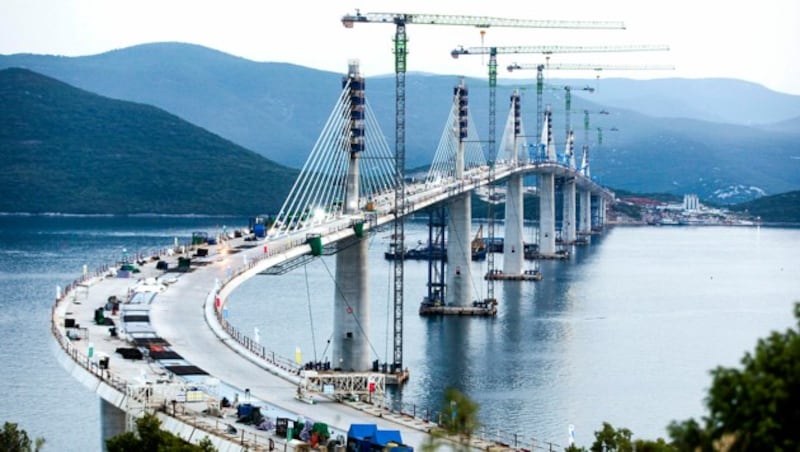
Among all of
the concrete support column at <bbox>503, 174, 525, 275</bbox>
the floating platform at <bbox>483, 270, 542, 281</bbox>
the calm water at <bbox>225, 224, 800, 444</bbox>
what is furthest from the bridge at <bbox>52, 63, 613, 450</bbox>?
the concrete support column at <bbox>503, 174, 525, 275</bbox>

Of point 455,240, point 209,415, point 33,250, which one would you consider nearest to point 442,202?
point 455,240

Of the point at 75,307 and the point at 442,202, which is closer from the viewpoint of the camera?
the point at 75,307

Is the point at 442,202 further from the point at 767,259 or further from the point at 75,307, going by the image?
the point at 767,259

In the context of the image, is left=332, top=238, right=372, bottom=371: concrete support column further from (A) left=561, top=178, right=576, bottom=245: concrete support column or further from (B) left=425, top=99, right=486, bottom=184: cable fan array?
(A) left=561, top=178, right=576, bottom=245: concrete support column

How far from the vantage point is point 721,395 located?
Answer: 18344 millimetres

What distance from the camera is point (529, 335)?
255 ft

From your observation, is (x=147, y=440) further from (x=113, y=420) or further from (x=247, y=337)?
(x=247, y=337)

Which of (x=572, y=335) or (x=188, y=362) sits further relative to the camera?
(x=572, y=335)

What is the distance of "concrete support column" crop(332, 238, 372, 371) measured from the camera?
5981 cm

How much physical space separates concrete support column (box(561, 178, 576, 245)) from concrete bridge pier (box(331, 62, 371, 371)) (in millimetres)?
104191

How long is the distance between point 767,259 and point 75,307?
106896 mm

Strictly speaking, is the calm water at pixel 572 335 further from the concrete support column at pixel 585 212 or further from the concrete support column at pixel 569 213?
the concrete support column at pixel 585 212

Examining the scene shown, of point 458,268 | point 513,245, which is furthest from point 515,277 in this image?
point 458,268

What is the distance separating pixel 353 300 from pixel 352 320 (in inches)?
33.2
